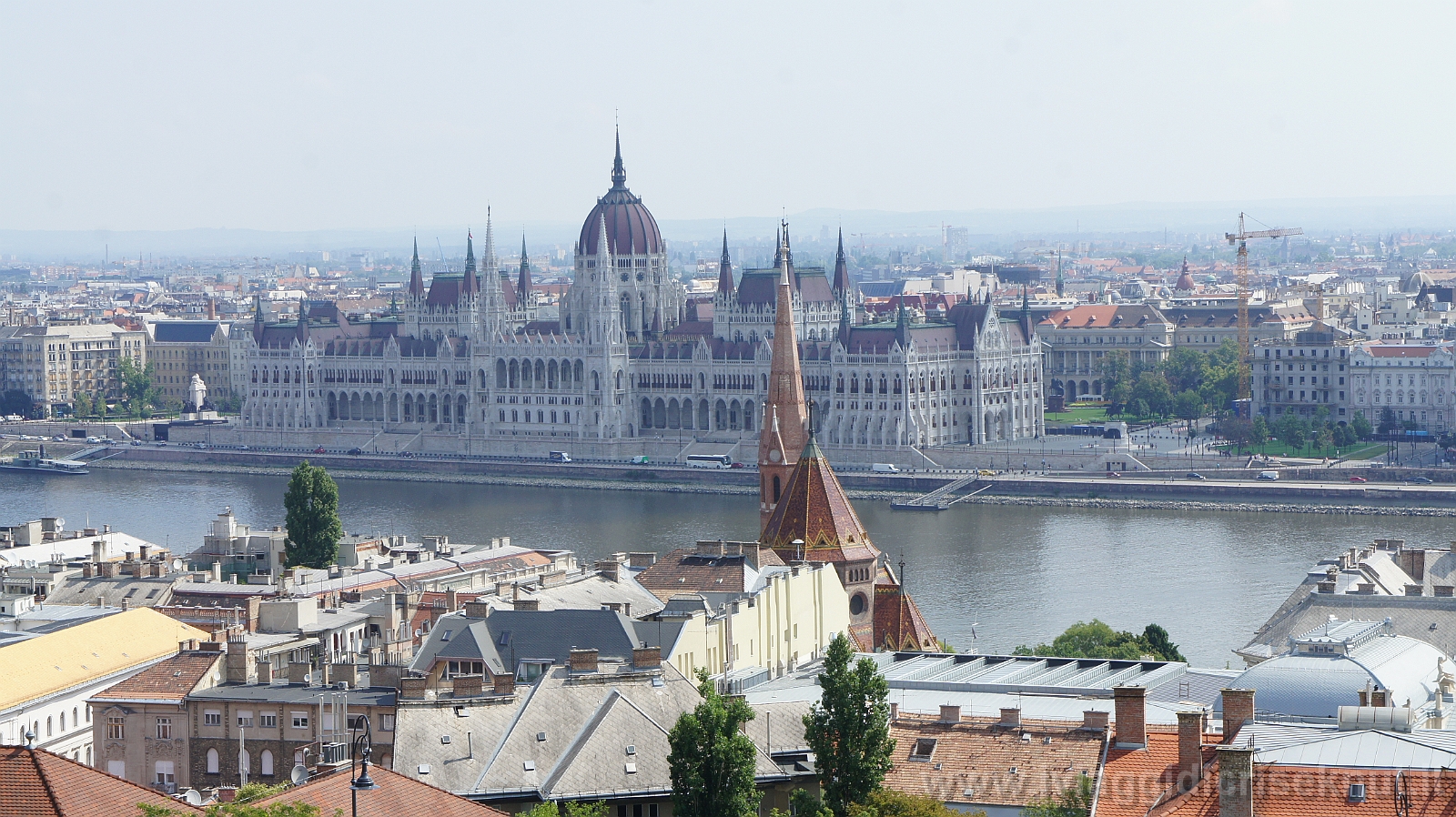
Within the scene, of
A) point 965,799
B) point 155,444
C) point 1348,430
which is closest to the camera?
point 965,799

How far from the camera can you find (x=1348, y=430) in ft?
262

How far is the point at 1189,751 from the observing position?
1827cm

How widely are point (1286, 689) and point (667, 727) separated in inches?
207

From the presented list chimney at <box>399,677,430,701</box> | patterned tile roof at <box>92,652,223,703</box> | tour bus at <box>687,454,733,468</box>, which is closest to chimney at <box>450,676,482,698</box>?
chimney at <box>399,677,430,701</box>

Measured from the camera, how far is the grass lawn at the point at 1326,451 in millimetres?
77188

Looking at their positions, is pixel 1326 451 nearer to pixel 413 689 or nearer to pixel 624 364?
pixel 624 364

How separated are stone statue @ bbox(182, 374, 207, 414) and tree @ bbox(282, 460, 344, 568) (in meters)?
65.5

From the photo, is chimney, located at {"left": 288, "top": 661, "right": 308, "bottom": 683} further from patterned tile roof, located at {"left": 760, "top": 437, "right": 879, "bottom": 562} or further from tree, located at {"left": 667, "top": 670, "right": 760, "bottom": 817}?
patterned tile roof, located at {"left": 760, "top": 437, "right": 879, "bottom": 562}

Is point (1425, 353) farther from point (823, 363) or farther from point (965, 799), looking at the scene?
point (965, 799)

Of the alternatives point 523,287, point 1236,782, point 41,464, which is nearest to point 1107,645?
point 1236,782

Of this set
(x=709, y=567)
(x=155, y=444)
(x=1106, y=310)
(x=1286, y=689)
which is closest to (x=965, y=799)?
(x=1286, y=689)

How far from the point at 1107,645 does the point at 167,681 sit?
556 inches

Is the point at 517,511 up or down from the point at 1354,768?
down

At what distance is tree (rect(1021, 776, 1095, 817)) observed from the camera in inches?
796
